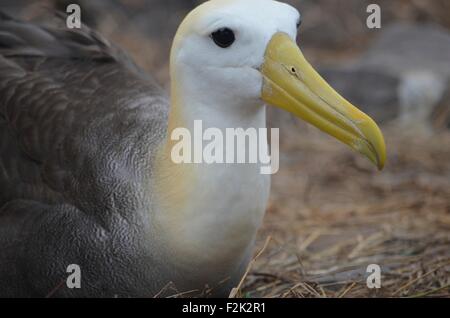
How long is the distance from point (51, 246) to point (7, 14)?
4.96 ft

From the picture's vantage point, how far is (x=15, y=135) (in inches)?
179

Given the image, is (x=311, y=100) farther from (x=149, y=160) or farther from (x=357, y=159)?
(x=357, y=159)

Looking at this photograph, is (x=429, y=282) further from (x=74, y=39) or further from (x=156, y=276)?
(x=74, y=39)

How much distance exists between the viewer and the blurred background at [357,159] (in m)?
4.94

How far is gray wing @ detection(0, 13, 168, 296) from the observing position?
4180mm

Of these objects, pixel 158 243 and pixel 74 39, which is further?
pixel 74 39

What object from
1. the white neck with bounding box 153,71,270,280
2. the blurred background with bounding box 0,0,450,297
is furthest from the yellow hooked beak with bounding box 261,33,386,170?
the blurred background with bounding box 0,0,450,297

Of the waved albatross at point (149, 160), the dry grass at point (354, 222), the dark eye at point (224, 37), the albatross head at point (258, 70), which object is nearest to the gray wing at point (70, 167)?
the waved albatross at point (149, 160)

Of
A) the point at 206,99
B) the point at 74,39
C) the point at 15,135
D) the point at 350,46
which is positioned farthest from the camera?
the point at 350,46

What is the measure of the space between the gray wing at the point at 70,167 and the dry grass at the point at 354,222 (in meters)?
0.87

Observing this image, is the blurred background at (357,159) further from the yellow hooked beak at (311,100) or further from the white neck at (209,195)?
the yellow hooked beak at (311,100)

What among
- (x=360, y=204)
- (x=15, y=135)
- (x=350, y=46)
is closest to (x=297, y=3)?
(x=350, y=46)

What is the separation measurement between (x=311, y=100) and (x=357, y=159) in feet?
11.7

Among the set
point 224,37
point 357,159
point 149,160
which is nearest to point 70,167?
point 149,160
